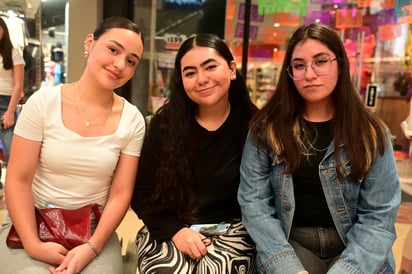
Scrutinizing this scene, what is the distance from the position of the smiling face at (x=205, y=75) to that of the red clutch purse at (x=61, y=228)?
2.22ft

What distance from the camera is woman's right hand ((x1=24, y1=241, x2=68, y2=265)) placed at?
4.93 feet

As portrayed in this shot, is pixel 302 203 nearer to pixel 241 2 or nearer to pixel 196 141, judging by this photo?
pixel 196 141

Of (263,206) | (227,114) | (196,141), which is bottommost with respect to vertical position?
(263,206)

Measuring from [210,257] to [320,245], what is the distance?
1.45 feet

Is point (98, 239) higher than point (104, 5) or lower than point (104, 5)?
lower

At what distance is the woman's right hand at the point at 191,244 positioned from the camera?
62.5 inches

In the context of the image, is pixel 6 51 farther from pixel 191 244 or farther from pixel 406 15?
pixel 406 15

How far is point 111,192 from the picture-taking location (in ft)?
5.66

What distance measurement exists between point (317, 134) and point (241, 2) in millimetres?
3480

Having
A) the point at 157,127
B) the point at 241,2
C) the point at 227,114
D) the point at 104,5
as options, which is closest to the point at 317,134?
the point at 227,114

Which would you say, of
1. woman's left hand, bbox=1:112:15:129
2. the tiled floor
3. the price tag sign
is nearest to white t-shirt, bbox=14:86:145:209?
the tiled floor

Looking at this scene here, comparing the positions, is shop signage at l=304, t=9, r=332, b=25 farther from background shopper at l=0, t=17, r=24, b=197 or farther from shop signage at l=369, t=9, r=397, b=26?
background shopper at l=0, t=17, r=24, b=197

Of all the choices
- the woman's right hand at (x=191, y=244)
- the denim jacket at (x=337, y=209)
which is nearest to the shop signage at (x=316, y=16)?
the denim jacket at (x=337, y=209)

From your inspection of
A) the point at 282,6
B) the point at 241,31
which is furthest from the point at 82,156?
the point at 282,6
